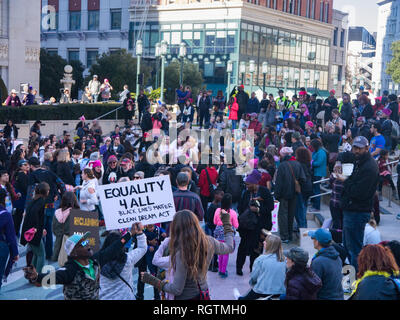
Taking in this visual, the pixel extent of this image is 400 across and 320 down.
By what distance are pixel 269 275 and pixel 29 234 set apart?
430 cm

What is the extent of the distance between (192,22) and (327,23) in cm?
2106

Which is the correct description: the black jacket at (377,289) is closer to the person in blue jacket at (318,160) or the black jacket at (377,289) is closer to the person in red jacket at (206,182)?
the person in red jacket at (206,182)

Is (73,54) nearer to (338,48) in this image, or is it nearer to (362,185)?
(338,48)

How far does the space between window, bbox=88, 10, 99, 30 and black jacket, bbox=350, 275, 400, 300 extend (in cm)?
6163

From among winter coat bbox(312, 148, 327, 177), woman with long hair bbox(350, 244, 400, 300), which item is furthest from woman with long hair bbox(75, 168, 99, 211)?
woman with long hair bbox(350, 244, 400, 300)

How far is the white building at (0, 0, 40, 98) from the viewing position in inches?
1398

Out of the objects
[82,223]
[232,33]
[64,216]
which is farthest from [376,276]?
[232,33]

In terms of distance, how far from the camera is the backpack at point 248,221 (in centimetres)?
1016

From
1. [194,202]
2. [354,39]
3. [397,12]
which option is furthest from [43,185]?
[354,39]

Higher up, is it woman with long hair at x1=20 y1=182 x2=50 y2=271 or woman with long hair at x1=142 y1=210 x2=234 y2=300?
woman with long hair at x1=142 y1=210 x2=234 y2=300

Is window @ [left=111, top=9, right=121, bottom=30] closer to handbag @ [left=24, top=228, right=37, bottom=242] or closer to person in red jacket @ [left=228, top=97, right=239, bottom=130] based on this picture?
person in red jacket @ [left=228, top=97, right=239, bottom=130]

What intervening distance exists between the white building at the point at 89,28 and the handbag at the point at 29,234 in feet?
181

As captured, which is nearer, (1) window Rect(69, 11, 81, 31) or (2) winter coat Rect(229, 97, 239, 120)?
(2) winter coat Rect(229, 97, 239, 120)
